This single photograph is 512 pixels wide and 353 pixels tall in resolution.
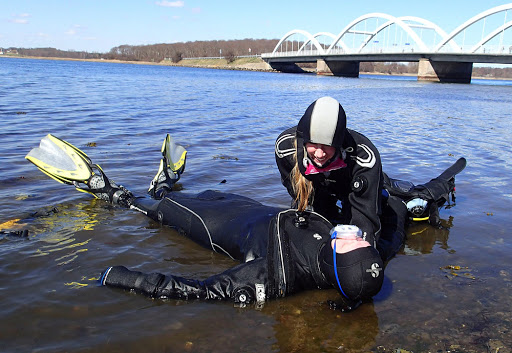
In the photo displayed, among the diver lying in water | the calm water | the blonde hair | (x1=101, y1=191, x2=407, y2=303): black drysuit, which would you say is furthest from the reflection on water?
the blonde hair

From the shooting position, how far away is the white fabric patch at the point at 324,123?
9.49 ft

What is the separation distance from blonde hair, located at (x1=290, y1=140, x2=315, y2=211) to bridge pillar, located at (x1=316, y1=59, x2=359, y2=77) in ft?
286

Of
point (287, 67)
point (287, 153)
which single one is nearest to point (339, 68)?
point (287, 67)

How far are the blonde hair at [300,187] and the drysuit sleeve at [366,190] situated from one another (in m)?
0.34

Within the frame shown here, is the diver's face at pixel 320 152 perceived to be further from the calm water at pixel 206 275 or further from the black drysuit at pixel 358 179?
the calm water at pixel 206 275

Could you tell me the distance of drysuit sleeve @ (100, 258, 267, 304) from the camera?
3.19 metres

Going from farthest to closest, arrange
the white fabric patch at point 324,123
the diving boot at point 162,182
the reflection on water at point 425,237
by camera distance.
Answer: the diving boot at point 162,182, the reflection on water at point 425,237, the white fabric patch at point 324,123

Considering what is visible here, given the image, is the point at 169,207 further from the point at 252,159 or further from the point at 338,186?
the point at 252,159

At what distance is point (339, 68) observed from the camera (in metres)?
87.1

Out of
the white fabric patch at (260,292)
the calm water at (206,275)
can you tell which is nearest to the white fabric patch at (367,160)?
the calm water at (206,275)

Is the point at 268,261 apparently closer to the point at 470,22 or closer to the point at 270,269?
the point at 270,269

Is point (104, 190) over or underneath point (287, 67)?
underneath

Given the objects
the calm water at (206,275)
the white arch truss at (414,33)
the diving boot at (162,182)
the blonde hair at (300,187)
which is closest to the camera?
the calm water at (206,275)

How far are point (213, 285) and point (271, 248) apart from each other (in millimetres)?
525
